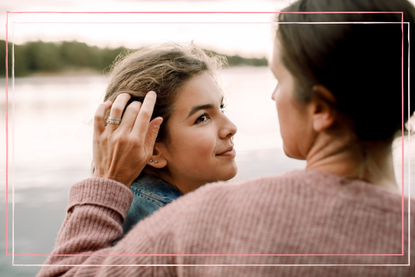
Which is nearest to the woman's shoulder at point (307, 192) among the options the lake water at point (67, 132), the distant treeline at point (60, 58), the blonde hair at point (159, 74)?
the lake water at point (67, 132)

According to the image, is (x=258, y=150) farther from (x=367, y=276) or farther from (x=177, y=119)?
(x=367, y=276)

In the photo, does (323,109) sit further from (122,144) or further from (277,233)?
(122,144)

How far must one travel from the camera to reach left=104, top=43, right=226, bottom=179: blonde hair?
143 centimetres

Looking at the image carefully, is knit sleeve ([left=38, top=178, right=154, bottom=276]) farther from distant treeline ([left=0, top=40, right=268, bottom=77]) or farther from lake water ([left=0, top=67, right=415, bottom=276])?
distant treeline ([left=0, top=40, right=268, bottom=77])

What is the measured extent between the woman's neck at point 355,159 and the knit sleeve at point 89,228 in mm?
445

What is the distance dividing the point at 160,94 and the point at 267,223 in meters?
0.85

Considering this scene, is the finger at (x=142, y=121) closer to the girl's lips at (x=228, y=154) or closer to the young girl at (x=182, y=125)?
the young girl at (x=182, y=125)

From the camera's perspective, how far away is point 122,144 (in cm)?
113

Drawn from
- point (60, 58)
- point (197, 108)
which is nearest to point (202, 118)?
point (197, 108)

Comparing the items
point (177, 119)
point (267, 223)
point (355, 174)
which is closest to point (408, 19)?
point (355, 174)

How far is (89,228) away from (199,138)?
0.62 metres

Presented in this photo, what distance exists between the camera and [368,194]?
2.29ft

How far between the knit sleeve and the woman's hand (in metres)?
0.12

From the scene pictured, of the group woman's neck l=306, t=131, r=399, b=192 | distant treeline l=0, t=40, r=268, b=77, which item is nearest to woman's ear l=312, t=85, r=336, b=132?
woman's neck l=306, t=131, r=399, b=192
